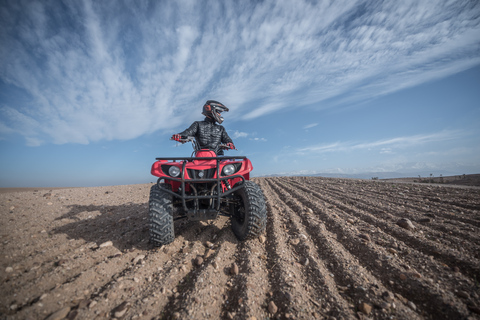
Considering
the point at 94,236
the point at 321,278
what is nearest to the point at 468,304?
the point at 321,278

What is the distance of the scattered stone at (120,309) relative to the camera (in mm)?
1644

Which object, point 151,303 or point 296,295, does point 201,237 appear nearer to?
point 151,303

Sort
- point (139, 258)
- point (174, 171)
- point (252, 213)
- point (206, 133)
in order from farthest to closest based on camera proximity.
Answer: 1. point (206, 133)
2. point (174, 171)
3. point (252, 213)
4. point (139, 258)

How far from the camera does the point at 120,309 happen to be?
1693 mm

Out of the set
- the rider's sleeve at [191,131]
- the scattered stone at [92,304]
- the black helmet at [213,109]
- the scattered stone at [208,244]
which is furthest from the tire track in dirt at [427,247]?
the rider's sleeve at [191,131]

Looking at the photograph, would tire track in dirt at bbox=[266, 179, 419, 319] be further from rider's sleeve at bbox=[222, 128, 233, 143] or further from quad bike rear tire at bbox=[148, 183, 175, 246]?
rider's sleeve at bbox=[222, 128, 233, 143]

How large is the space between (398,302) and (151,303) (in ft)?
7.95

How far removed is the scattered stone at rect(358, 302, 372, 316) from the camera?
1644 millimetres

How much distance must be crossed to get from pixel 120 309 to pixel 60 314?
50 cm

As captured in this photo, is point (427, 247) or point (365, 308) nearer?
point (365, 308)

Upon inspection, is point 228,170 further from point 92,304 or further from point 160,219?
point 92,304

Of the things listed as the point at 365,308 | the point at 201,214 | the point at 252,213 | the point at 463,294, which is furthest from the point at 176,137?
the point at 463,294

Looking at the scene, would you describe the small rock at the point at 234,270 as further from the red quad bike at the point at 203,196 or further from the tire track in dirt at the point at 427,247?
the tire track in dirt at the point at 427,247

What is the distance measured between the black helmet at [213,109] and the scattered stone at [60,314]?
13.6 ft
